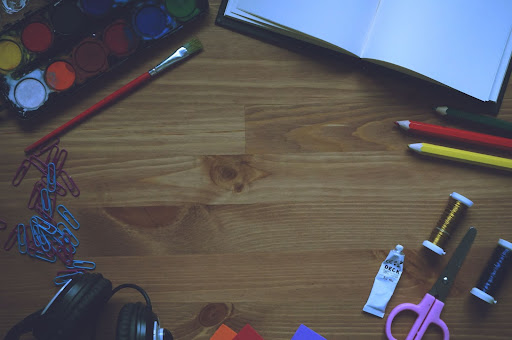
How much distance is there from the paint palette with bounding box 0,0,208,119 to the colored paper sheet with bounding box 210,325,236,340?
1.57 feet

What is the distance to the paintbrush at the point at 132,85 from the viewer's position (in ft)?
2.70

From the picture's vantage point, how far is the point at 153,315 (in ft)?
2.47

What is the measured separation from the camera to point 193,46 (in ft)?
2.72

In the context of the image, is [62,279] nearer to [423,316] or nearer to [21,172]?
[21,172]

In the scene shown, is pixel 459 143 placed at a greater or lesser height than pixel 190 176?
greater

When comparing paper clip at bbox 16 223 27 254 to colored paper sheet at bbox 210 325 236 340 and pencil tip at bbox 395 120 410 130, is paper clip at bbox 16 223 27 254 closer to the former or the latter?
colored paper sheet at bbox 210 325 236 340

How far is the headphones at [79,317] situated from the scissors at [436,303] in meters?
0.40

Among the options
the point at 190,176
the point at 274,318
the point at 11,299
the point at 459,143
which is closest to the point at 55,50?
A: the point at 190,176

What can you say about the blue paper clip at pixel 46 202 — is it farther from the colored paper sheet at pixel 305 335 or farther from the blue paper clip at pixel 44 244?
the colored paper sheet at pixel 305 335

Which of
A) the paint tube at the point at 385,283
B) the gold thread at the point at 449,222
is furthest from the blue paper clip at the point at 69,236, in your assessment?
the gold thread at the point at 449,222

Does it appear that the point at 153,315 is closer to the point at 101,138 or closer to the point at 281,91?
the point at 101,138

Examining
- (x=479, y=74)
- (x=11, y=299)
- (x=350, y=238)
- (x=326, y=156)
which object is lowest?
(x=11, y=299)

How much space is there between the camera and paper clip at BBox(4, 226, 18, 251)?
0.82 m

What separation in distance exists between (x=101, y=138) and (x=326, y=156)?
39cm
